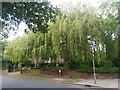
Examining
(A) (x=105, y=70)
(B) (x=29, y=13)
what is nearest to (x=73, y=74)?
(A) (x=105, y=70)

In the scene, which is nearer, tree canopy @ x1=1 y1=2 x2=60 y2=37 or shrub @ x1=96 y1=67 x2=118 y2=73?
tree canopy @ x1=1 y1=2 x2=60 y2=37

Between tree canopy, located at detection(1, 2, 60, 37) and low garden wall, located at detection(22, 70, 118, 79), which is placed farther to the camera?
low garden wall, located at detection(22, 70, 118, 79)

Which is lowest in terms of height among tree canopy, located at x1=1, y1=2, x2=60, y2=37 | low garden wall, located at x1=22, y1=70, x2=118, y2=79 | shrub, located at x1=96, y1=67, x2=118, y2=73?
low garden wall, located at x1=22, y1=70, x2=118, y2=79

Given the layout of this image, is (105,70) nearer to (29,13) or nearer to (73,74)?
(73,74)

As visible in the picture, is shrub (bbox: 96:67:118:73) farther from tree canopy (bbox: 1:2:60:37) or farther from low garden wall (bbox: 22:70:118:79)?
tree canopy (bbox: 1:2:60:37)

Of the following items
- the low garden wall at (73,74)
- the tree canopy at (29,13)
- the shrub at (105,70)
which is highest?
the tree canopy at (29,13)

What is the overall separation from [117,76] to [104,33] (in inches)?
146

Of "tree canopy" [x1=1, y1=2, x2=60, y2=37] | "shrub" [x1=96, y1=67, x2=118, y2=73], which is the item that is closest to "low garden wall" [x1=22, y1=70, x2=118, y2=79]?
"shrub" [x1=96, y1=67, x2=118, y2=73]

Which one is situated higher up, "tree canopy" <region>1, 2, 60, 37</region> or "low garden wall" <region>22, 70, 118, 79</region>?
"tree canopy" <region>1, 2, 60, 37</region>

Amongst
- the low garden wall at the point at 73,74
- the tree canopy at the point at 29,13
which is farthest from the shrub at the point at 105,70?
the tree canopy at the point at 29,13

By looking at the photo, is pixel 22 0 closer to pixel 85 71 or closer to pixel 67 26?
pixel 67 26

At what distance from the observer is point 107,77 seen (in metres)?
21.5

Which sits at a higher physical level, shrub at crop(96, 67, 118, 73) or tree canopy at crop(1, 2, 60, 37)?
tree canopy at crop(1, 2, 60, 37)

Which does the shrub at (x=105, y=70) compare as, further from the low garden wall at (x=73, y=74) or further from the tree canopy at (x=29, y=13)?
the tree canopy at (x=29, y=13)
